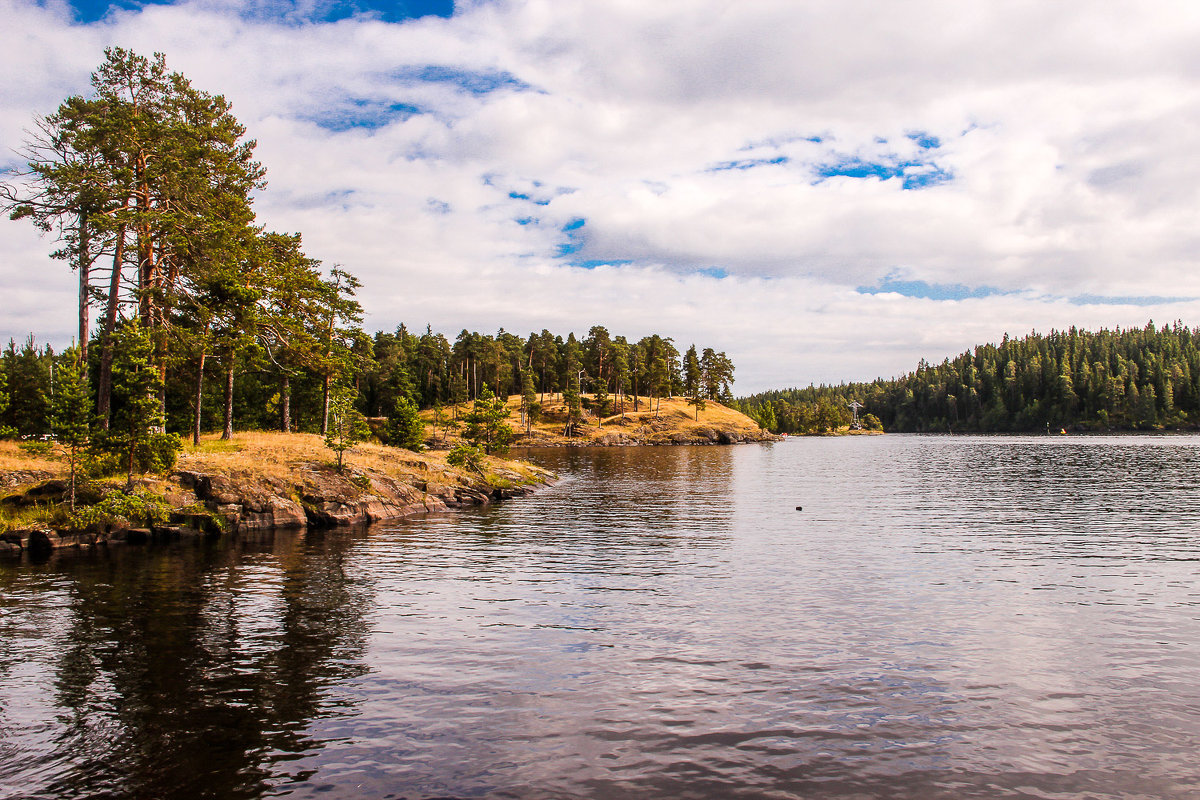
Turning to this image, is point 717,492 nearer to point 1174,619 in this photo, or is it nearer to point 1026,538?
point 1026,538

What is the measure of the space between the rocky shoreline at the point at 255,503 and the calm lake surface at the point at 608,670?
2.88 metres

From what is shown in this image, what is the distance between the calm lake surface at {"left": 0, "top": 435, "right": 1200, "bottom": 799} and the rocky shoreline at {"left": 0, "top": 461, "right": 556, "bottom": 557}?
288 cm

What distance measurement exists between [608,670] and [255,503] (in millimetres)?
31930

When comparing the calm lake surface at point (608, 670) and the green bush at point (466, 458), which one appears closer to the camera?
the calm lake surface at point (608, 670)

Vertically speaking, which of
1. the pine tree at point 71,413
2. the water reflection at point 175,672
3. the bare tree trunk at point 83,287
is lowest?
the water reflection at point 175,672

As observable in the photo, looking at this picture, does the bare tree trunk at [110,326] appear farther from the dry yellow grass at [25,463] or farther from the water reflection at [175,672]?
the water reflection at [175,672]

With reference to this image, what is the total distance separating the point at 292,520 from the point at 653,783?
36179 mm

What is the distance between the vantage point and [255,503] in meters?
40.3

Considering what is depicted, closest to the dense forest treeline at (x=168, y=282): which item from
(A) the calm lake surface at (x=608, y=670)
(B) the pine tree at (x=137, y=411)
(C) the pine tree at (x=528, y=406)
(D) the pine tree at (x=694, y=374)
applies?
(B) the pine tree at (x=137, y=411)

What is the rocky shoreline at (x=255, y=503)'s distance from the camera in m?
34.0

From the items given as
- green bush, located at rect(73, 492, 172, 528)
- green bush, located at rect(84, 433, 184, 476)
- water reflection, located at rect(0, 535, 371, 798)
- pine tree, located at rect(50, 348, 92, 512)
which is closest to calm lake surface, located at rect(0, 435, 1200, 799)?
water reflection, located at rect(0, 535, 371, 798)

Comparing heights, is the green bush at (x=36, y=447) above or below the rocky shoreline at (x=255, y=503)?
above

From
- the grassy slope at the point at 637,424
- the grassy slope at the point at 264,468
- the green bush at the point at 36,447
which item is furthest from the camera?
the grassy slope at the point at 637,424

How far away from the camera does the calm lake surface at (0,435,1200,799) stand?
1165 cm
